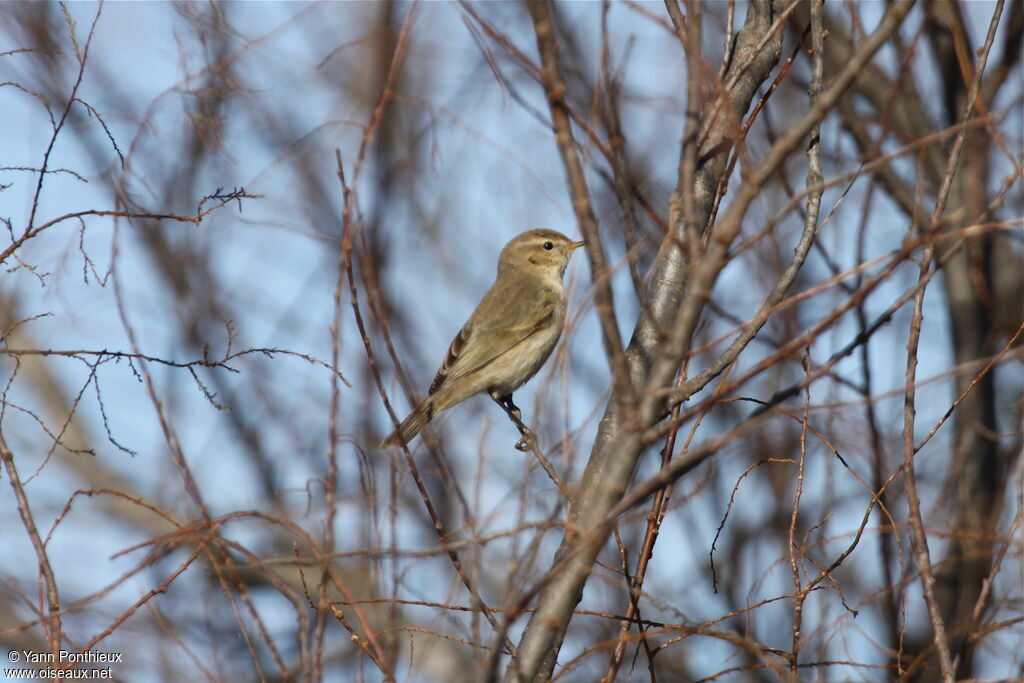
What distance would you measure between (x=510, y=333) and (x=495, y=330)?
0.12 m

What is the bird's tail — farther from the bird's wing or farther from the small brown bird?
the bird's wing

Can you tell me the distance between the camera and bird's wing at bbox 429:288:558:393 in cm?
649

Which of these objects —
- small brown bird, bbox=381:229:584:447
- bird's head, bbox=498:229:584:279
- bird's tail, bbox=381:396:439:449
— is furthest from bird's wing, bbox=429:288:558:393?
bird's head, bbox=498:229:584:279

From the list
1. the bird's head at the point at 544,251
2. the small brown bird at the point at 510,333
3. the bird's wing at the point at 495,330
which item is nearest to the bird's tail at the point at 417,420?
the small brown bird at the point at 510,333

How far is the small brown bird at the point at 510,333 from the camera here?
20.8 ft

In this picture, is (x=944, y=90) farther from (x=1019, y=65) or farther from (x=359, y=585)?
(x=359, y=585)

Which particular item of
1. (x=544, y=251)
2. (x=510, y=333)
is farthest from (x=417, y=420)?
(x=544, y=251)

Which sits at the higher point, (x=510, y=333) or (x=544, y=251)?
(x=544, y=251)

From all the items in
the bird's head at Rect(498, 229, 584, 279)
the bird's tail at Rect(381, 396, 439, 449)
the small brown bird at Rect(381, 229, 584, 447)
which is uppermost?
the bird's head at Rect(498, 229, 584, 279)

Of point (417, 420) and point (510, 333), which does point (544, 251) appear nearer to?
point (510, 333)

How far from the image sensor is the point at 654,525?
287cm

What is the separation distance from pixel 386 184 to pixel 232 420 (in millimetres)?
2657

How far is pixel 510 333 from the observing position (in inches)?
264

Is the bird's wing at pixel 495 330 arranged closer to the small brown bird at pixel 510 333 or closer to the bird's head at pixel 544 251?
the small brown bird at pixel 510 333
